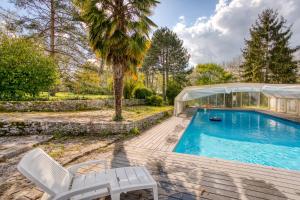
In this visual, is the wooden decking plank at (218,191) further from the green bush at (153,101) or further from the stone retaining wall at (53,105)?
the green bush at (153,101)

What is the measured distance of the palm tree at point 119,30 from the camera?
23.0 ft

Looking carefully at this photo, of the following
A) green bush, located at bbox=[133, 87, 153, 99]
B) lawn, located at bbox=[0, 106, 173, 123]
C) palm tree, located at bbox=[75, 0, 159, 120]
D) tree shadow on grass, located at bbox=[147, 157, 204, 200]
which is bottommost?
tree shadow on grass, located at bbox=[147, 157, 204, 200]

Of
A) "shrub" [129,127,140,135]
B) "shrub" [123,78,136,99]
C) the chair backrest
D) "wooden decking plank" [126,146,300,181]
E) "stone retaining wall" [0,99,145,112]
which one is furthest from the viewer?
"shrub" [123,78,136,99]

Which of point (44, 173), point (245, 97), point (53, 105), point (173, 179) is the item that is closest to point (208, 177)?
point (173, 179)

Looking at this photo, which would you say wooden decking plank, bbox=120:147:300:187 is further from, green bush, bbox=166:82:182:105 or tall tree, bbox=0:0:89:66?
green bush, bbox=166:82:182:105

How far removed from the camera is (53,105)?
38.0ft

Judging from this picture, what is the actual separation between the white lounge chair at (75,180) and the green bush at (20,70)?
987 cm

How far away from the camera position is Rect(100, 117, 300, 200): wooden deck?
2906 millimetres

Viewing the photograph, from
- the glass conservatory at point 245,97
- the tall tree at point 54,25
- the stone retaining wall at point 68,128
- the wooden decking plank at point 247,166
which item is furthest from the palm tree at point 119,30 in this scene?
the tall tree at point 54,25

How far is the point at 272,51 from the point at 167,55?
14.8 metres

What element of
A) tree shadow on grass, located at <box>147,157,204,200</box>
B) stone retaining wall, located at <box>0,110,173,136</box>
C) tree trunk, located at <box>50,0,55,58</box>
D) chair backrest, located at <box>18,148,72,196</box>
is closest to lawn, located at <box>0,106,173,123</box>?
stone retaining wall, located at <box>0,110,173,136</box>

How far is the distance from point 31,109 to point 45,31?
25.5 feet

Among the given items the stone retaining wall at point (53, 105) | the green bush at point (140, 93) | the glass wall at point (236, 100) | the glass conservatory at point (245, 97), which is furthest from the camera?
the glass wall at point (236, 100)

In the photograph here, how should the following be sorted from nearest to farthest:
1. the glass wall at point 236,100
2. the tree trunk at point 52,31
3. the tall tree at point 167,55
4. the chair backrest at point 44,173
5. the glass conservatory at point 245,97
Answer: the chair backrest at point 44,173 < the glass conservatory at point 245,97 < the tree trunk at point 52,31 < the glass wall at point 236,100 < the tall tree at point 167,55
